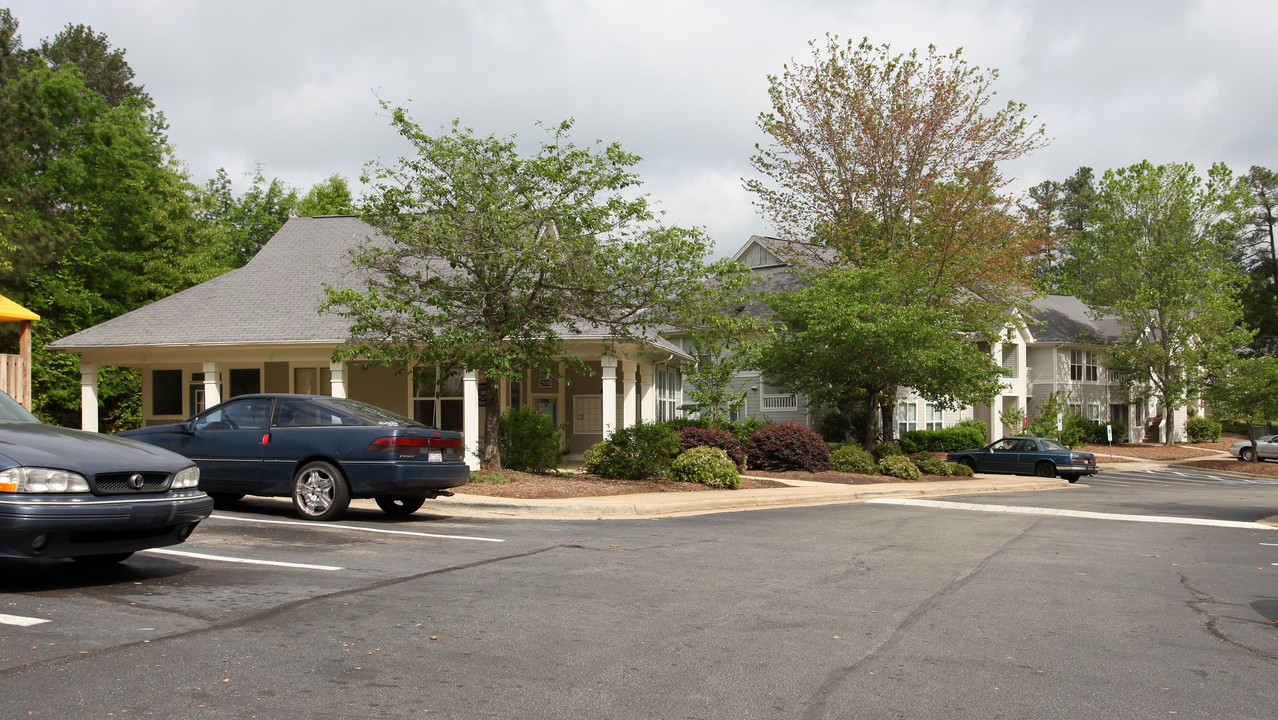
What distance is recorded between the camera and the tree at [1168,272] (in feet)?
150

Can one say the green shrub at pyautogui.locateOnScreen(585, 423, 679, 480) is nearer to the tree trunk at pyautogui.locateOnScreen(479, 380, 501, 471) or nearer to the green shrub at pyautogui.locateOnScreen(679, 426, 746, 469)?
the tree trunk at pyautogui.locateOnScreen(479, 380, 501, 471)

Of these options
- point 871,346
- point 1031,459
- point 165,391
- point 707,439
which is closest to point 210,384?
point 165,391

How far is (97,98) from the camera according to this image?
37594 millimetres

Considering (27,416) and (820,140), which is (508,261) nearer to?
(27,416)

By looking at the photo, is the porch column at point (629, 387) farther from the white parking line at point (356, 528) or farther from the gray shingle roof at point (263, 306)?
the white parking line at point (356, 528)

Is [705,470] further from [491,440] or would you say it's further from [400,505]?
[400,505]

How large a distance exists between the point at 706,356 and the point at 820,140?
9.38 m

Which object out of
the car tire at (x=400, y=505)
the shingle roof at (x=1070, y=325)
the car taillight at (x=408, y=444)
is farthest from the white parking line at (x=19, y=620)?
the shingle roof at (x=1070, y=325)

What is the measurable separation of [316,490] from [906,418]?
33985 mm

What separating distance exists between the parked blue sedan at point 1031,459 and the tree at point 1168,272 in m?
19.5

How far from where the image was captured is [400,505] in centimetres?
1271

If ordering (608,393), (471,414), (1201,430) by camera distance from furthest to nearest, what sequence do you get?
(1201,430) < (608,393) < (471,414)

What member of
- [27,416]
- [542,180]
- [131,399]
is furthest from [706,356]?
[27,416]

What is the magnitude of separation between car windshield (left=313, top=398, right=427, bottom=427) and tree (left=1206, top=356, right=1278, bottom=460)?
137 ft
